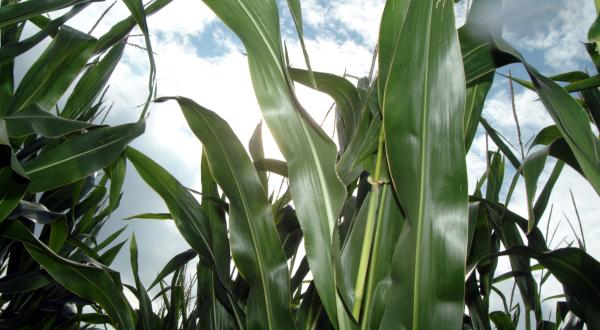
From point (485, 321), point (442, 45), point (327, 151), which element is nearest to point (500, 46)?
point (442, 45)

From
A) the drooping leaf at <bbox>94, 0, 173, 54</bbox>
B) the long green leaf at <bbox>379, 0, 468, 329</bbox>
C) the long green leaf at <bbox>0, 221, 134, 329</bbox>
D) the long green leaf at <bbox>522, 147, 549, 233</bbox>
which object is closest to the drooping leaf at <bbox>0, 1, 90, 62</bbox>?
the drooping leaf at <bbox>94, 0, 173, 54</bbox>

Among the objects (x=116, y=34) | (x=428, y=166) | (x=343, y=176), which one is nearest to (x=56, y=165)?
(x=116, y=34)

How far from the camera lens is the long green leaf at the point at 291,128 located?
1.41 feet


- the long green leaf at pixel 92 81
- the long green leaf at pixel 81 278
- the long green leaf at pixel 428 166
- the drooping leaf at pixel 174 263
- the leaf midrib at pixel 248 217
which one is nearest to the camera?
the long green leaf at pixel 428 166

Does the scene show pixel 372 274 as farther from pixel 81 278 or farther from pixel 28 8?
pixel 28 8

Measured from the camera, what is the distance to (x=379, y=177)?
482mm

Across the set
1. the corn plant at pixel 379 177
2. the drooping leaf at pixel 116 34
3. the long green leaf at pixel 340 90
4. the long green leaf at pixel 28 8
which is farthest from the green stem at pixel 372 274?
the drooping leaf at pixel 116 34

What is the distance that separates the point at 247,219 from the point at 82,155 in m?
0.28

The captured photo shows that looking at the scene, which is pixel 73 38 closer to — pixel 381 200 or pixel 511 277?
pixel 381 200

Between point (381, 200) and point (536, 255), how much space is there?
0.60 ft

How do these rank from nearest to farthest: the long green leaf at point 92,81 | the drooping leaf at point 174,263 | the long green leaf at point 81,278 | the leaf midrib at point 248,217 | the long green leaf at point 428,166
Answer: the long green leaf at point 428,166
the leaf midrib at point 248,217
the long green leaf at point 81,278
the drooping leaf at point 174,263
the long green leaf at point 92,81

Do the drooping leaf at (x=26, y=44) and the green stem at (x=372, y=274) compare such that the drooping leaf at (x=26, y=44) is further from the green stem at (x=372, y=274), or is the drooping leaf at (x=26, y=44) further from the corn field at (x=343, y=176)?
the green stem at (x=372, y=274)

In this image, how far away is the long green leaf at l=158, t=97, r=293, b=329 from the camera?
486mm

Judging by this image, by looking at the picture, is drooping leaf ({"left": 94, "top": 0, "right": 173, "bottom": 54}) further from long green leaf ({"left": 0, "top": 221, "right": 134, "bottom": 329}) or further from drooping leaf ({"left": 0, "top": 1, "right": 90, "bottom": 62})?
long green leaf ({"left": 0, "top": 221, "right": 134, "bottom": 329})
